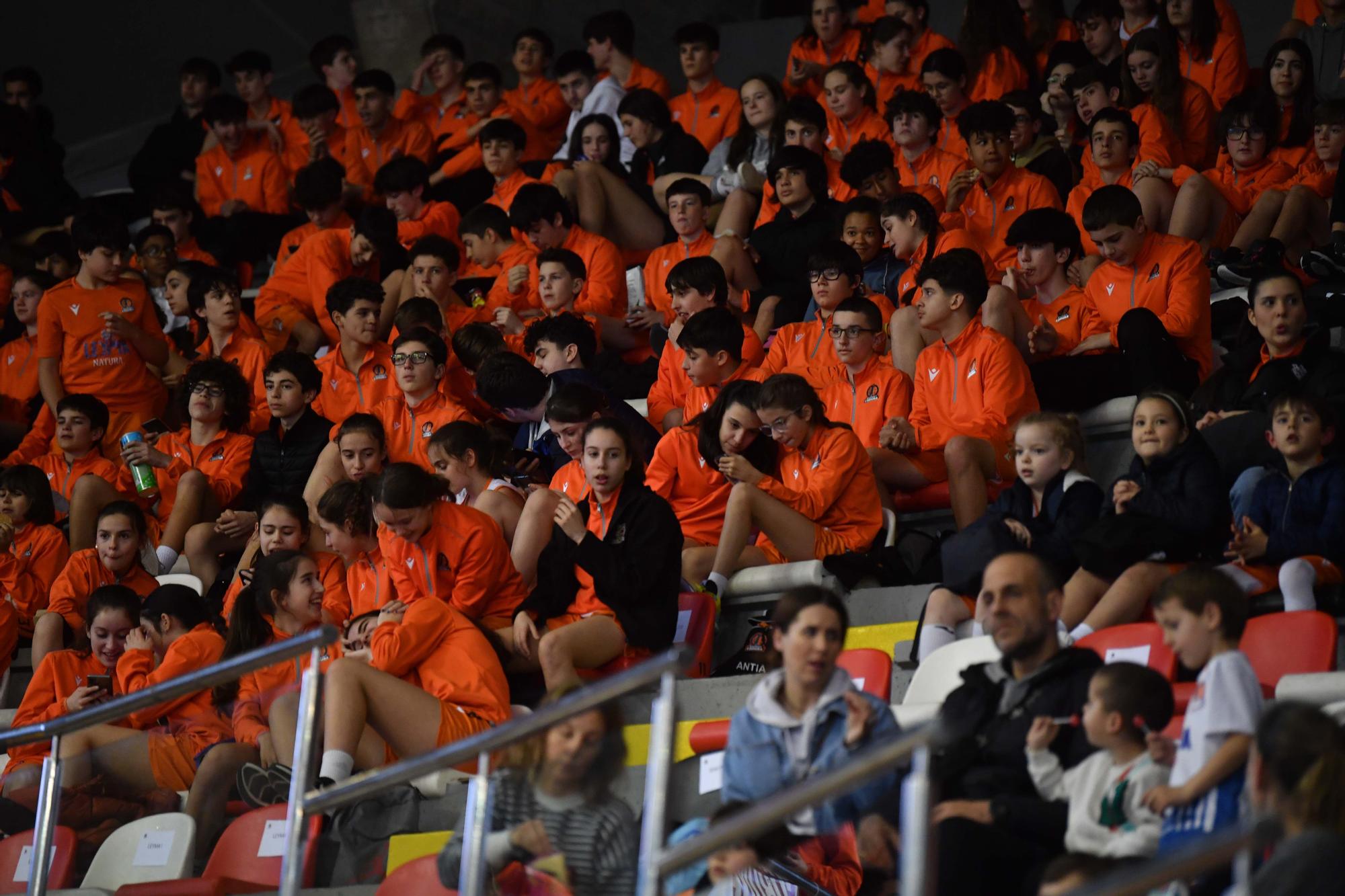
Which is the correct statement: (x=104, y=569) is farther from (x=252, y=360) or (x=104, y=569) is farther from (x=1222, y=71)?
(x=1222, y=71)

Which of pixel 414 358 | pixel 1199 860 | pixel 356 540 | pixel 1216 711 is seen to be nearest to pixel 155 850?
pixel 356 540

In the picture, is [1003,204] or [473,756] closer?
[473,756]

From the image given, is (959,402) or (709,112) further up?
(709,112)

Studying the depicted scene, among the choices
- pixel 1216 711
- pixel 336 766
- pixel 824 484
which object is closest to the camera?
pixel 1216 711

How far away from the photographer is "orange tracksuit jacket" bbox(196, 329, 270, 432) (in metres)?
7.22

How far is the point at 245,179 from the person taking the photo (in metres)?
9.66

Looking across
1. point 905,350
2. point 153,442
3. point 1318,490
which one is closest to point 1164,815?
point 1318,490

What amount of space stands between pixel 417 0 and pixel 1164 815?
8838mm

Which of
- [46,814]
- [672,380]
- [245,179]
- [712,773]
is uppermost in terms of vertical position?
[245,179]

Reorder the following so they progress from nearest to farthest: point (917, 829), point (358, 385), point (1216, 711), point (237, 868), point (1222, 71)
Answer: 1. point (917, 829)
2. point (1216, 711)
3. point (237, 868)
4. point (358, 385)
5. point (1222, 71)

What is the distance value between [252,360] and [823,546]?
326 cm

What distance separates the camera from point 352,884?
3.48m

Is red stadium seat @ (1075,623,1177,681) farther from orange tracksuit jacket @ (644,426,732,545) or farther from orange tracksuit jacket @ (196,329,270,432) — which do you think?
orange tracksuit jacket @ (196,329,270,432)

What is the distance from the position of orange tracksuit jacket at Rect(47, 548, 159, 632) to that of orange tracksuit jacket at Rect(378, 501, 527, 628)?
1.47 m
